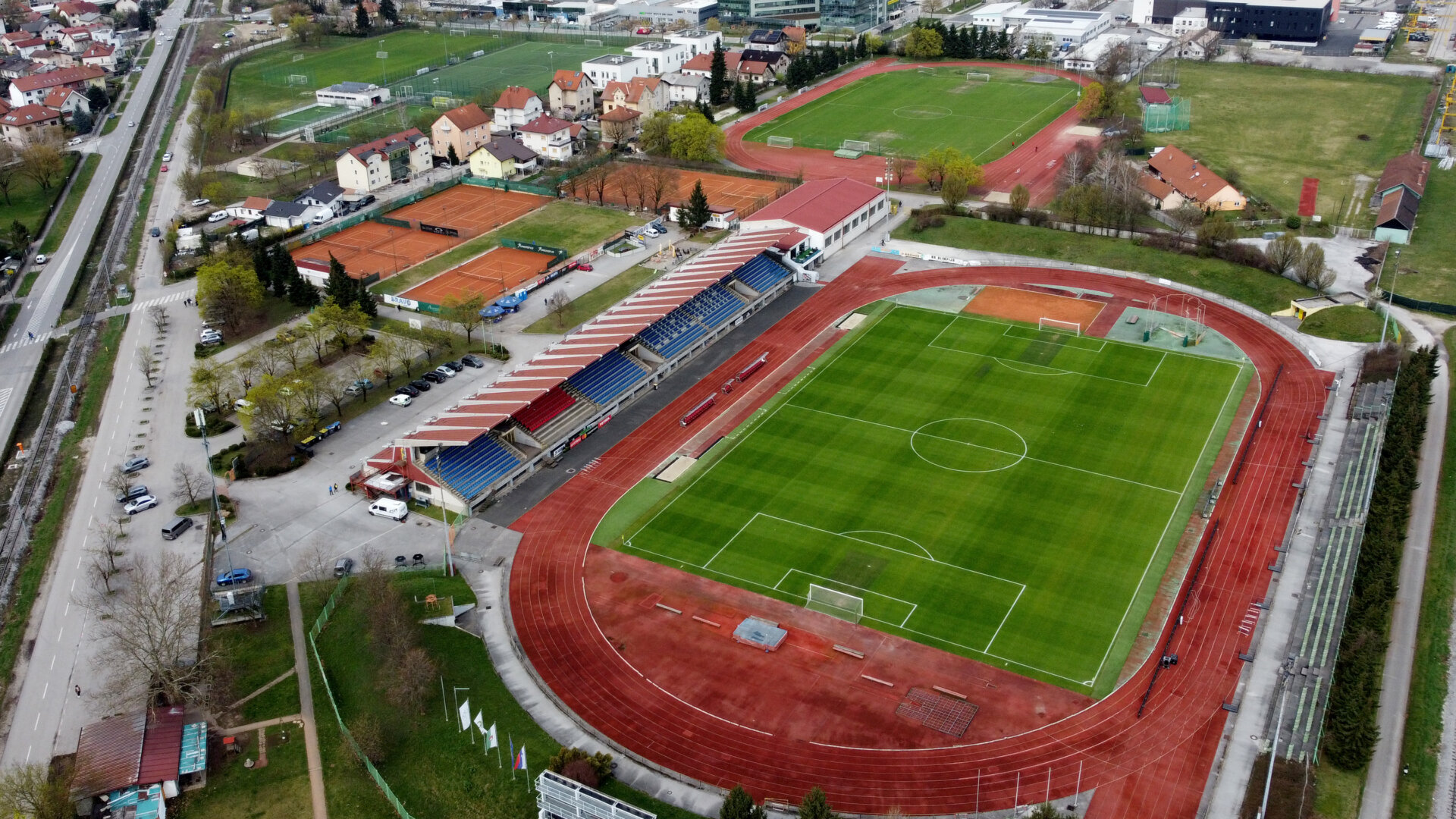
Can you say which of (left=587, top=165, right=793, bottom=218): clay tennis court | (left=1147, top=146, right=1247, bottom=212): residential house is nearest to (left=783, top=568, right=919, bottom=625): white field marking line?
(left=587, top=165, right=793, bottom=218): clay tennis court

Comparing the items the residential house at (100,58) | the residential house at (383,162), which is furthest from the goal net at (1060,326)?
the residential house at (100,58)

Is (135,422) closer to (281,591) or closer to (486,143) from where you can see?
(281,591)

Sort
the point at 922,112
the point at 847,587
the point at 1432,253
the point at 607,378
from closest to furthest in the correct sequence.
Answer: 1. the point at 847,587
2. the point at 607,378
3. the point at 1432,253
4. the point at 922,112

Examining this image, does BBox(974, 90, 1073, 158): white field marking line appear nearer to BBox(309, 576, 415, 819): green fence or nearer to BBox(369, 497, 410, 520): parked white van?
BBox(369, 497, 410, 520): parked white van

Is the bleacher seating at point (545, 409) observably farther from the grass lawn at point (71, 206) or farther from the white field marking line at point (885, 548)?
the grass lawn at point (71, 206)

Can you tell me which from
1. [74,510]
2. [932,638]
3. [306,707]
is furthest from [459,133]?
[932,638]

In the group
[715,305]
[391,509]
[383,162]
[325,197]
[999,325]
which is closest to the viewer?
[391,509]

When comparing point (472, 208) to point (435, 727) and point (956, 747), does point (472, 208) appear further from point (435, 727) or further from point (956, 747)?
point (956, 747)
